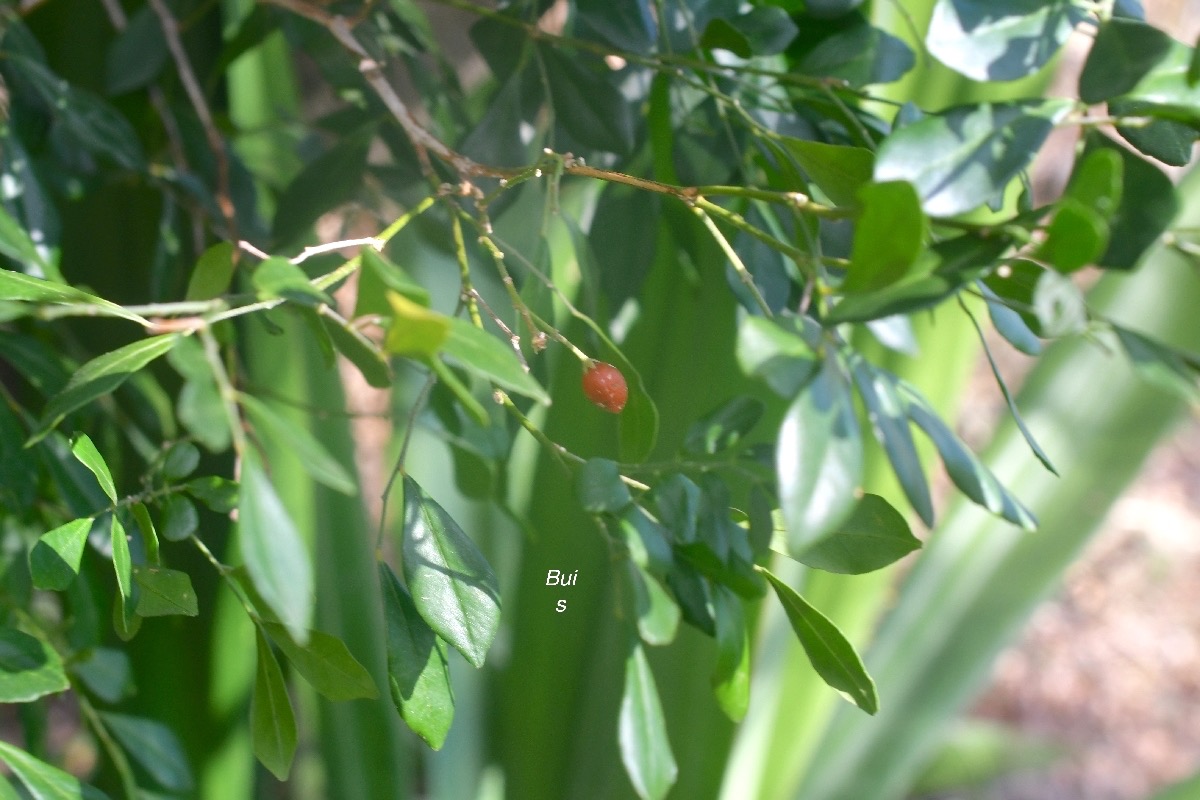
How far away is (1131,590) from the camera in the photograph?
1447mm

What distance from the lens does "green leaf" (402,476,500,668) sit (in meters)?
0.24

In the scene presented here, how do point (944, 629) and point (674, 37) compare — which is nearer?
point (674, 37)

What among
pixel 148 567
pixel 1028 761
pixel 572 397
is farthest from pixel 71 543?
pixel 1028 761

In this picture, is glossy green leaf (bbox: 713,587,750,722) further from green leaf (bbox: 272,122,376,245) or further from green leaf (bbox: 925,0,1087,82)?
green leaf (bbox: 272,122,376,245)

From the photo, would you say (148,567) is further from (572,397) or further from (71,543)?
(572,397)

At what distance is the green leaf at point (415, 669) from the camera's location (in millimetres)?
247

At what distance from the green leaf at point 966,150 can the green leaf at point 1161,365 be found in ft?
0.12

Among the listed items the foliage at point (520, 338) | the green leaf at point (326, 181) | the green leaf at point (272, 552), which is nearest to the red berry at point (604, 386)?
the foliage at point (520, 338)

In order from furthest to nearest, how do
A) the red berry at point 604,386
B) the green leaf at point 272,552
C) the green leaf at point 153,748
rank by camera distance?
the green leaf at point 153,748
the red berry at point 604,386
the green leaf at point 272,552

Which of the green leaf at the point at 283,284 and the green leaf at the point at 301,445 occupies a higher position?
the green leaf at the point at 283,284

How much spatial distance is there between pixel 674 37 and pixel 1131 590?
137cm

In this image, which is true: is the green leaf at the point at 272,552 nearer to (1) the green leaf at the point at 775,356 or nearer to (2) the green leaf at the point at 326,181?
(1) the green leaf at the point at 775,356

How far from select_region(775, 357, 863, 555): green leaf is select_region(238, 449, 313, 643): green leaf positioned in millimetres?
82

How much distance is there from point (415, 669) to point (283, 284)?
109 millimetres
